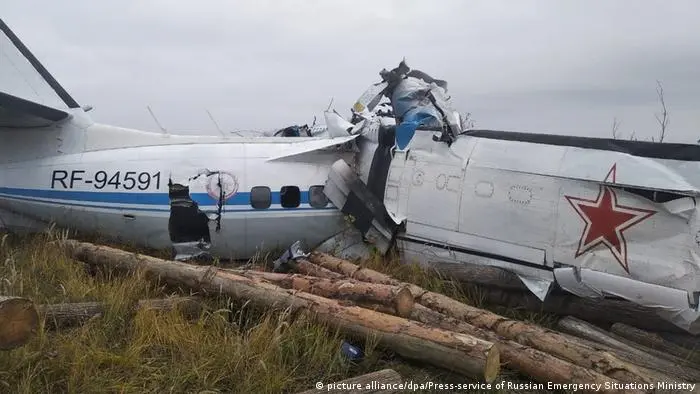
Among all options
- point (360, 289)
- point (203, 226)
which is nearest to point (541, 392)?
point (360, 289)

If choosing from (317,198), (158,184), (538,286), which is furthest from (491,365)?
(158,184)

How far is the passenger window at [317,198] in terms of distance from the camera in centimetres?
868

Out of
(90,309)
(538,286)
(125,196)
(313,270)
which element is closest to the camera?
(90,309)

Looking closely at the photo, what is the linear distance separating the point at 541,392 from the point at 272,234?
4.97 metres

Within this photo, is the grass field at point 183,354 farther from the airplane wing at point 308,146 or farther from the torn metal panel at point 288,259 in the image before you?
the airplane wing at point 308,146

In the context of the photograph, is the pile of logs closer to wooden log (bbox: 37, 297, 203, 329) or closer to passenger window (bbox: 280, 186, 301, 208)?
wooden log (bbox: 37, 297, 203, 329)

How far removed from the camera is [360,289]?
218 inches

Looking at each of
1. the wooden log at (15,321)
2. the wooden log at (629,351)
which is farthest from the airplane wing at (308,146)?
the wooden log at (15,321)

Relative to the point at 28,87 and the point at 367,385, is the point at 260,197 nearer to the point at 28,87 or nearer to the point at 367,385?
the point at 28,87

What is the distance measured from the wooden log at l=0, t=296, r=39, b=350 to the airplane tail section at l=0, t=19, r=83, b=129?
626 centimetres

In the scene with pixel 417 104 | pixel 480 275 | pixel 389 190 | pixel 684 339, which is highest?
pixel 417 104

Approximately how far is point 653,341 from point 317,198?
487 centimetres

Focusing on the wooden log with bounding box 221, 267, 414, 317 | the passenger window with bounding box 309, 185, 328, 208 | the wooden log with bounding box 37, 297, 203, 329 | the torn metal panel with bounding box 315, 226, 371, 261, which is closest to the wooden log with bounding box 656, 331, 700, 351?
the wooden log with bounding box 221, 267, 414, 317

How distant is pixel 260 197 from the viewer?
339 inches
